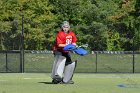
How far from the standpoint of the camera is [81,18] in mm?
39625

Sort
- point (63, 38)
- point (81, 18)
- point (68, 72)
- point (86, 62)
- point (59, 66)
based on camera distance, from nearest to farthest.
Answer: point (63, 38) → point (59, 66) → point (68, 72) → point (86, 62) → point (81, 18)

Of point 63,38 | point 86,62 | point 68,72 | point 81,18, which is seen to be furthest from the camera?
point 81,18

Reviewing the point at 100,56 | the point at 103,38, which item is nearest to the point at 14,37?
the point at 100,56

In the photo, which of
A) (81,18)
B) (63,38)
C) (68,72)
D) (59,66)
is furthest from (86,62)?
(81,18)

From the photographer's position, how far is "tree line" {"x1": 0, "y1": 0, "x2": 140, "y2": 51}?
99.4 feet

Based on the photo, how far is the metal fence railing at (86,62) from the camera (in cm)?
2284

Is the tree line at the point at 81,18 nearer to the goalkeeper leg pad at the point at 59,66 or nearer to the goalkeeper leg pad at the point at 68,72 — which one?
the goalkeeper leg pad at the point at 68,72

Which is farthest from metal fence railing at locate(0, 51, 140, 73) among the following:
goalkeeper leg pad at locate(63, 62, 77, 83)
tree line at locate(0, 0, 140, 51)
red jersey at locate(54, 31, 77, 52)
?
red jersey at locate(54, 31, 77, 52)

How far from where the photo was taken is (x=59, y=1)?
40.1 meters

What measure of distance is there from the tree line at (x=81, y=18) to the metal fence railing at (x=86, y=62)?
2.45 meters

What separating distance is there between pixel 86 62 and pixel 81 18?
14252 millimetres

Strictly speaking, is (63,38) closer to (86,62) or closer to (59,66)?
(59,66)

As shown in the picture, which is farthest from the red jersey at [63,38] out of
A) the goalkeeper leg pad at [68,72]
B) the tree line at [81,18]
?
the tree line at [81,18]

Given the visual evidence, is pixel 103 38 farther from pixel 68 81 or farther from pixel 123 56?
pixel 68 81
